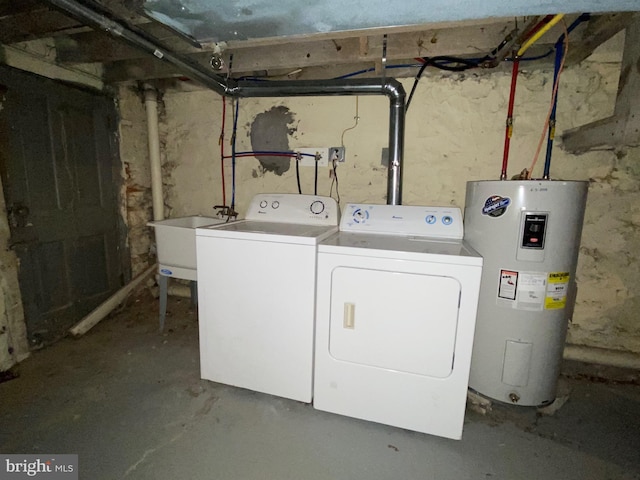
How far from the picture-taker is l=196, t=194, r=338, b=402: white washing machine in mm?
1476

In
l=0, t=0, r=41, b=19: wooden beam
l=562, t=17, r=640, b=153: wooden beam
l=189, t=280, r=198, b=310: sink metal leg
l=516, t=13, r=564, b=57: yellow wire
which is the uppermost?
l=0, t=0, r=41, b=19: wooden beam

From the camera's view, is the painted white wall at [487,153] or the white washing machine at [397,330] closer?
the white washing machine at [397,330]

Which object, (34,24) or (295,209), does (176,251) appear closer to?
(295,209)

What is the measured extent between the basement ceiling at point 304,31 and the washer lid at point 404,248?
82cm

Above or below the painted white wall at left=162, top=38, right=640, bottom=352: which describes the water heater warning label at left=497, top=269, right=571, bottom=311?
below

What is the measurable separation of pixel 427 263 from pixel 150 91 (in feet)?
8.36

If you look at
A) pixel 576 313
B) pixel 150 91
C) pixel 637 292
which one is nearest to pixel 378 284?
pixel 576 313

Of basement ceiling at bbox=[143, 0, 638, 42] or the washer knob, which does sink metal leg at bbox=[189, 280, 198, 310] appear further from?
basement ceiling at bbox=[143, 0, 638, 42]

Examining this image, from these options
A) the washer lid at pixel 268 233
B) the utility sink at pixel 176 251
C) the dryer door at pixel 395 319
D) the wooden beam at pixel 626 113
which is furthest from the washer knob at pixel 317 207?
the wooden beam at pixel 626 113

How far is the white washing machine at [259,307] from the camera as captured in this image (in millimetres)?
1476

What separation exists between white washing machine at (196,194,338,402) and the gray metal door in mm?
1204

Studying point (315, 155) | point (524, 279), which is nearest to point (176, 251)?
point (315, 155)

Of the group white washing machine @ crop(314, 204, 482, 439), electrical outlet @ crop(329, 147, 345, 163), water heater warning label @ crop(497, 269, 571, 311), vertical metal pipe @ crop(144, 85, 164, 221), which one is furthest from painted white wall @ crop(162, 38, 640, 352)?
white washing machine @ crop(314, 204, 482, 439)

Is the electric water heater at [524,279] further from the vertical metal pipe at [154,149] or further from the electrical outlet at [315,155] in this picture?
the vertical metal pipe at [154,149]
